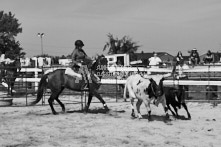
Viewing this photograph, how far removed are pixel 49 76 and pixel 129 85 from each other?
2853mm

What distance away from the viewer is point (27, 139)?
7.01 m

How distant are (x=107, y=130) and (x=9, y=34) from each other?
165ft

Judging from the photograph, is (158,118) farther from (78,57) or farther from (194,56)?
(194,56)

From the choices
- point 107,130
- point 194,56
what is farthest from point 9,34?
point 107,130

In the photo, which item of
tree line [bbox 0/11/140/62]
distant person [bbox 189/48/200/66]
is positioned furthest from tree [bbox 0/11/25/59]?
distant person [bbox 189/48/200/66]

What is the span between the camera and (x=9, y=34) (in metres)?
54.8

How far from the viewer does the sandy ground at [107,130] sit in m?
6.74

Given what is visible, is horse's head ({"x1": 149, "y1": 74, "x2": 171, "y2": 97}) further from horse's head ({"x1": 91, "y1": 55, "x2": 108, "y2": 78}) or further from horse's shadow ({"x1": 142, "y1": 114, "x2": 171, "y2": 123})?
horse's head ({"x1": 91, "y1": 55, "x2": 108, "y2": 78})

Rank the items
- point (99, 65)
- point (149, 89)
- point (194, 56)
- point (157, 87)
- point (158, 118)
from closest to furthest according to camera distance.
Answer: point (157, 87), point (149, 89), point (158, 118), point (99, 65), point (194, 56)

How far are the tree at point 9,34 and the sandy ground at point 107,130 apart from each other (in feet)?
145

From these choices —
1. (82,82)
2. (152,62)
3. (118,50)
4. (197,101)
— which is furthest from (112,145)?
(118,50)

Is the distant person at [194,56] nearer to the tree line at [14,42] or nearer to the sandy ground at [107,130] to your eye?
the sandy ground at [107,130]

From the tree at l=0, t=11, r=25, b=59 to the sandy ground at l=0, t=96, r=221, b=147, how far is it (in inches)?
1734

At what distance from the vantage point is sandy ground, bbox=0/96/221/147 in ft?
22.1
